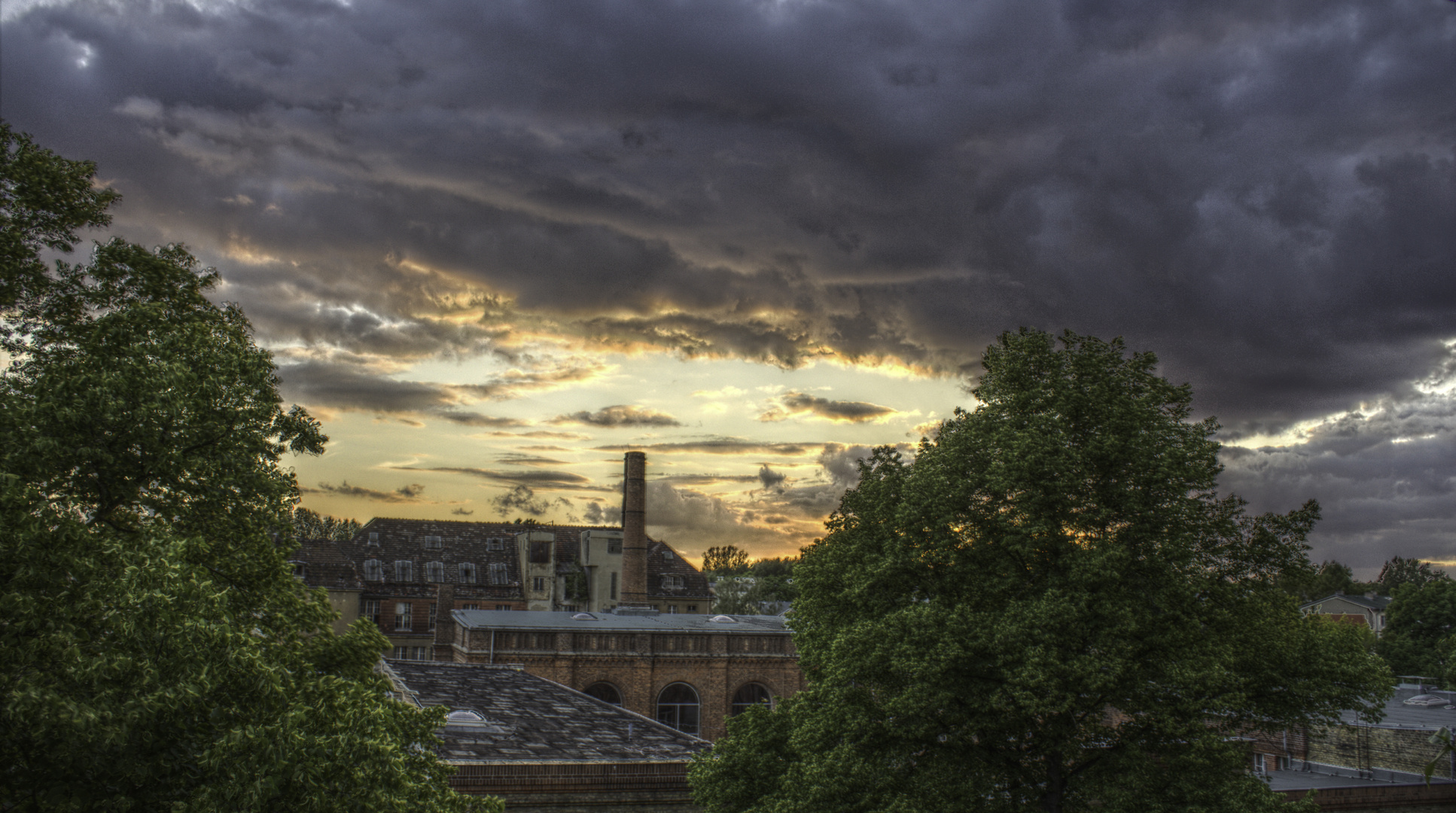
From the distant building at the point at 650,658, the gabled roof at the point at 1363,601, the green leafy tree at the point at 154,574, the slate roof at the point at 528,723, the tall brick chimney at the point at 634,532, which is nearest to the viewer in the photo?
the green leafy tree at the point at 154,574

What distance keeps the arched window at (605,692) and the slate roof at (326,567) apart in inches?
928

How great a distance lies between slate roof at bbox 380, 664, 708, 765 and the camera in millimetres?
20766

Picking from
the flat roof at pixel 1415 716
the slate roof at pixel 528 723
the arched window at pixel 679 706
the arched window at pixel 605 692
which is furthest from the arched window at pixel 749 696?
the flat roof at pixel 1415 716

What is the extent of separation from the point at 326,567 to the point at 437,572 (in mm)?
9746

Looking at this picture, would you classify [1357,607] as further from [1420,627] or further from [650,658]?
[650,658]

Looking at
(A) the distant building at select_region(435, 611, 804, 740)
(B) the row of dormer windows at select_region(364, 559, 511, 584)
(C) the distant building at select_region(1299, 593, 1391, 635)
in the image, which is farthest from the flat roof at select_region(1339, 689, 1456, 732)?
(C) the distant building at select_region(1299, 593, 1391, 635)

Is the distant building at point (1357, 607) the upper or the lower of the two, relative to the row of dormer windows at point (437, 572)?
lower

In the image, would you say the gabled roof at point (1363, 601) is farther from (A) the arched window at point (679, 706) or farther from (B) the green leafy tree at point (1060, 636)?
(B) the green leafy tree at point (1060, 636)

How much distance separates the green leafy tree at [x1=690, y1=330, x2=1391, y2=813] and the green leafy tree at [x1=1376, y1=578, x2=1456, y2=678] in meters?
58.7

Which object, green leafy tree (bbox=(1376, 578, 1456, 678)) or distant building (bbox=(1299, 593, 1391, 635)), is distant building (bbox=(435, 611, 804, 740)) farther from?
distant building (bbox=(1299, 593, 1391, 635))

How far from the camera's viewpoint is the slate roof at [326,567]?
2264 inches

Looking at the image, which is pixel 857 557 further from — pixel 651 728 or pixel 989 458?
pixel 651 728

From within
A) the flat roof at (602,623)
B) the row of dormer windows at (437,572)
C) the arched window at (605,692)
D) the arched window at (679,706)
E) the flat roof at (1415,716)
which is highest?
the row of dormer windows at (437,572)

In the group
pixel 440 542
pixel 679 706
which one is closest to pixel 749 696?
pixel 679 706
